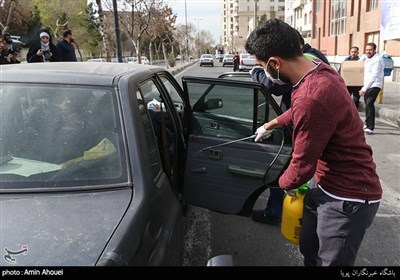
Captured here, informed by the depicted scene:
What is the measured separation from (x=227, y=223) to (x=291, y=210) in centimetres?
127

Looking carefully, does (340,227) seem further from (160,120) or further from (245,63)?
(245,63)

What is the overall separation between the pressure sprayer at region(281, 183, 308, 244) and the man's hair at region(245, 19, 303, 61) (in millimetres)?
1090

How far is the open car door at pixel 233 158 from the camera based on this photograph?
261 cm

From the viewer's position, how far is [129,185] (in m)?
1.80

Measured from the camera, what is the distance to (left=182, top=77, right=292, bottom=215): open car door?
8.55 feet

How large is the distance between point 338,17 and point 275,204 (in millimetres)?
31573

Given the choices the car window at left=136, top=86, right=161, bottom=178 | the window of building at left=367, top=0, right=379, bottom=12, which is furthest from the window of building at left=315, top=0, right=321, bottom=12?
the car window at left=136, top=86, right=161, bottom=178

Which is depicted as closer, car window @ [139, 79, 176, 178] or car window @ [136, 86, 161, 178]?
car window @ [136, 86, 161, 178]

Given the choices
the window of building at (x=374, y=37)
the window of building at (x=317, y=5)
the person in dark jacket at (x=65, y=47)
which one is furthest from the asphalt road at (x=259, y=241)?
the window of building at (x=317, y=5)

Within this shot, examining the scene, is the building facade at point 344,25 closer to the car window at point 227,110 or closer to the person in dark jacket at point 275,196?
the person in dark jacket at point 275,196

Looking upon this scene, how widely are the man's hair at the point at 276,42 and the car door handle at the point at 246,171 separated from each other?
1015 millimetres

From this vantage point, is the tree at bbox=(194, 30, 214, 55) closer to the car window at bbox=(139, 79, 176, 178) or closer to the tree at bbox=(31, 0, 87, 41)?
the tree at bbox=(31, 0, 87, 41)

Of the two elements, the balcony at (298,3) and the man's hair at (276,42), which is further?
the balcony at (298,3)

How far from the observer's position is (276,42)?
1.72 meters
